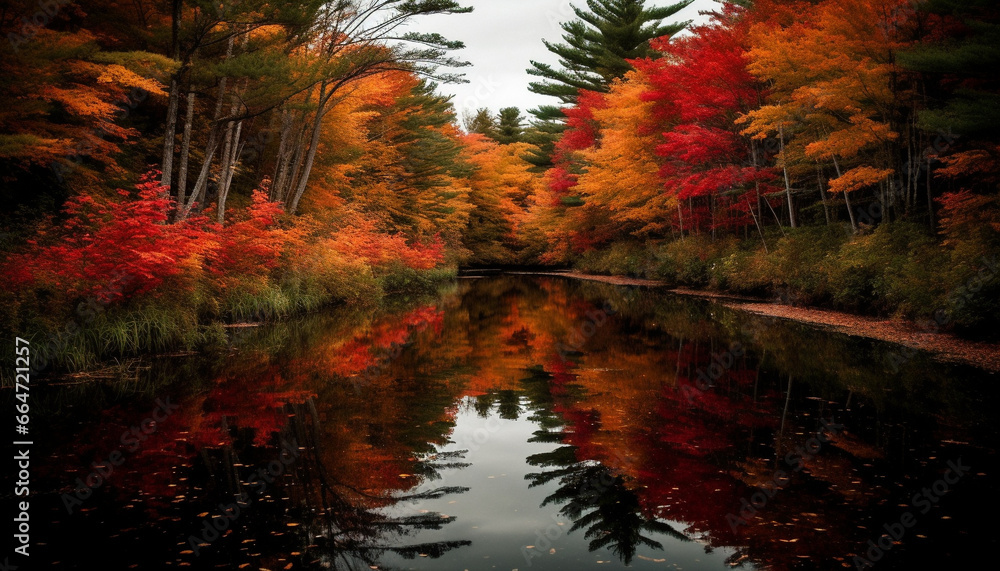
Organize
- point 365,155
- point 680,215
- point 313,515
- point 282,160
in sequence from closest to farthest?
point 313,515 < point 282,160 < point 680,215 < point 365,155

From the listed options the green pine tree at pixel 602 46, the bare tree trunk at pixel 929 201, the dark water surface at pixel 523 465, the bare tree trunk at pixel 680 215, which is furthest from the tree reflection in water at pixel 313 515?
the green pine tree at pixel 602 46

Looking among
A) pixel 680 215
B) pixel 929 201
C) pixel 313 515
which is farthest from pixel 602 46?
pixel 313 515

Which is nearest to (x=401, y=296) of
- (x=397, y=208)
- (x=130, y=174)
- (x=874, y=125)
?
(x=397, y=208)

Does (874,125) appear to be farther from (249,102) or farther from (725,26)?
(249,102)

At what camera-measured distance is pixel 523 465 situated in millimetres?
6078

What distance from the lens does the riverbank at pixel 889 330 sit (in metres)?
10.4

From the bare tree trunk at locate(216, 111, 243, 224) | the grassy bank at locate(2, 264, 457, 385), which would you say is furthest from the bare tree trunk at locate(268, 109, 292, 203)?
the grassy bank at locate(2, 264, 457, 385)

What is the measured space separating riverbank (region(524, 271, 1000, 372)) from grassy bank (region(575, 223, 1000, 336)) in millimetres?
315

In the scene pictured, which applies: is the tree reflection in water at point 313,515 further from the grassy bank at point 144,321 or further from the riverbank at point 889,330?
the riverbank at point 889,330

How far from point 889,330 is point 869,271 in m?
2.01

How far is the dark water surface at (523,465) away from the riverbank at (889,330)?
2.89 ft

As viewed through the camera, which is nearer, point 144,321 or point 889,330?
point 144,321

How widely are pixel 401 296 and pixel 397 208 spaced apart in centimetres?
950

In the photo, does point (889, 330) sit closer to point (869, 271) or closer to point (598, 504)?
point (869, 271)
